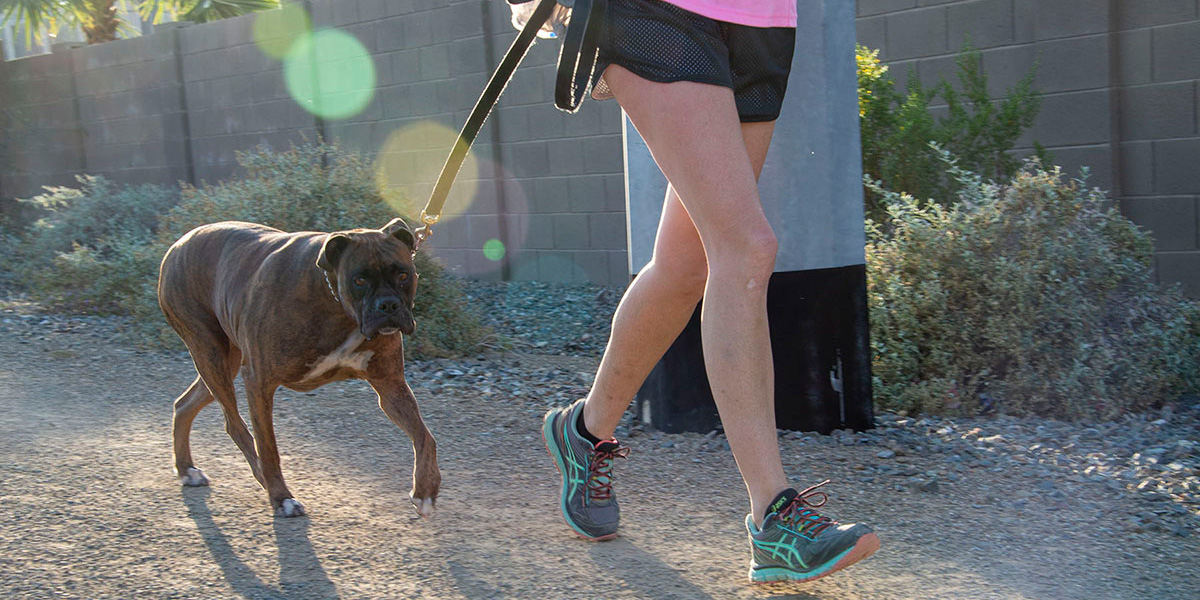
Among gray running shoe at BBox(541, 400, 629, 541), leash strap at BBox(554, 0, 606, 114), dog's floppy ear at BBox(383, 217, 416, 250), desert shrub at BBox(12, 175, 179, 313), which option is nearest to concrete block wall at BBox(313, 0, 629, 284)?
desert shrub at BBox(12, 175, 179, 313)

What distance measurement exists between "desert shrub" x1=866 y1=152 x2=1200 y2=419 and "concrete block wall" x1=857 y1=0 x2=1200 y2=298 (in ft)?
4.17

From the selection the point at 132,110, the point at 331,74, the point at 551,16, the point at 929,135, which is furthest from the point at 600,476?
the point at 132,110

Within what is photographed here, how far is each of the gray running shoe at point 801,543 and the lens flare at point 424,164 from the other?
723 cm

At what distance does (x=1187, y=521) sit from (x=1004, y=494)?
514 mm

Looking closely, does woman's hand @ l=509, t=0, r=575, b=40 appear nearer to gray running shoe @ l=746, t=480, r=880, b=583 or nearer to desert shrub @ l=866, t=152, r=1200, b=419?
gray running shoe @ l=746, t=480, r=880, b=583

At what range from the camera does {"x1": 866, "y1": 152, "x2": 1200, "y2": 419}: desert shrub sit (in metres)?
4.44

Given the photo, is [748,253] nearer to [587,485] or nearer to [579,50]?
[579,50]

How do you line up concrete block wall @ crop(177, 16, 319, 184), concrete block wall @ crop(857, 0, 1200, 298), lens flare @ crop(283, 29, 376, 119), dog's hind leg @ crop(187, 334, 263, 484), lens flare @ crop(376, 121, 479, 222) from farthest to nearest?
concrete block wall @ crop(177, 16, 319, 184)
lens flare @ crop(283, 29, 376, 119)
lens flare @ crop(376, 121, 479, 222)
concrete block wall @ crop(857, 0, 1200, 298)
dog's hind leg @ crop(187, 334, 263, 484)

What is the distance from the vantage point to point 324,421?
183 inches

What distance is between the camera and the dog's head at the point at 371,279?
3131mm

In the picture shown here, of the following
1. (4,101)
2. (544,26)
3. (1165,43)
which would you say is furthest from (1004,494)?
(4,101)

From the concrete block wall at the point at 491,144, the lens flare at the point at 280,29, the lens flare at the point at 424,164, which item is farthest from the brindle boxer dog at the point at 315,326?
the lens flare at the point at 280,29

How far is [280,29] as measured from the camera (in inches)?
430

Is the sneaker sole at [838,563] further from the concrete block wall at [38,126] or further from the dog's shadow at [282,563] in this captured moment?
the concrete block wall at [38,126]
